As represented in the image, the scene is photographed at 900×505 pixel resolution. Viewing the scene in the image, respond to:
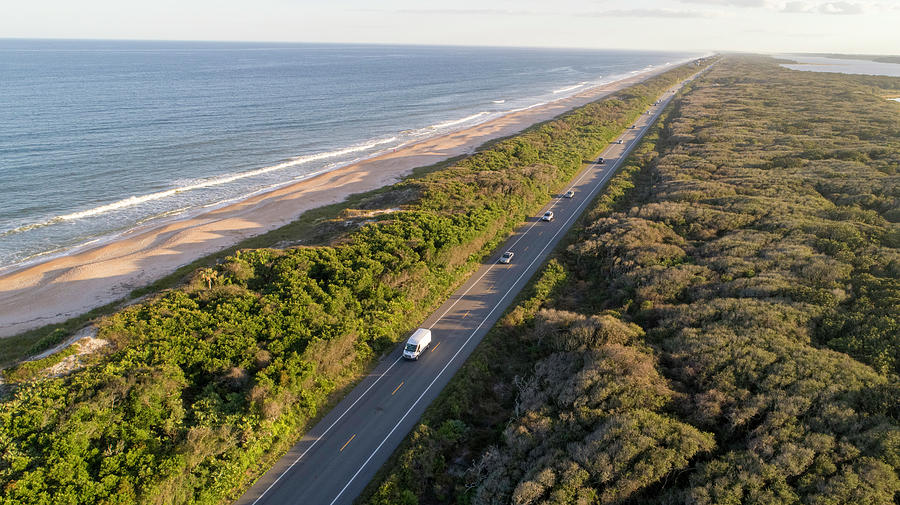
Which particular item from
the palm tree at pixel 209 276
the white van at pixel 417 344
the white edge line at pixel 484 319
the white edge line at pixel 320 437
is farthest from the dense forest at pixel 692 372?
the palm tree at pixel 209 276

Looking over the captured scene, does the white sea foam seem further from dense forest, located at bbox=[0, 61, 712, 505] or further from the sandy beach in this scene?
dense forest, located at bbox=[0, 61, 712, 505]

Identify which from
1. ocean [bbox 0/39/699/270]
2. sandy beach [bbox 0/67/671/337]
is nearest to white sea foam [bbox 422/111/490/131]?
ocean [bbox 0/39/699/270]

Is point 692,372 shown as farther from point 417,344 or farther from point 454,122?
point 454,122

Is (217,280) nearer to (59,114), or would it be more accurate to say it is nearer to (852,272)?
(852,272)

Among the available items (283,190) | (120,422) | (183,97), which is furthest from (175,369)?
(183,97)

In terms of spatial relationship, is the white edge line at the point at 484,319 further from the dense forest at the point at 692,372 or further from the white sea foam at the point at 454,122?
the white sea foam at the point at 454,122

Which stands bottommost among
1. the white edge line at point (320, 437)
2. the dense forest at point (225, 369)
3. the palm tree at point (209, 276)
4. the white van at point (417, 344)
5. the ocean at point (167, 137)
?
the white edge line at point (320, 437)

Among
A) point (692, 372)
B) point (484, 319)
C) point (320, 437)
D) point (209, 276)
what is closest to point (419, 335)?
point (484, 319)
